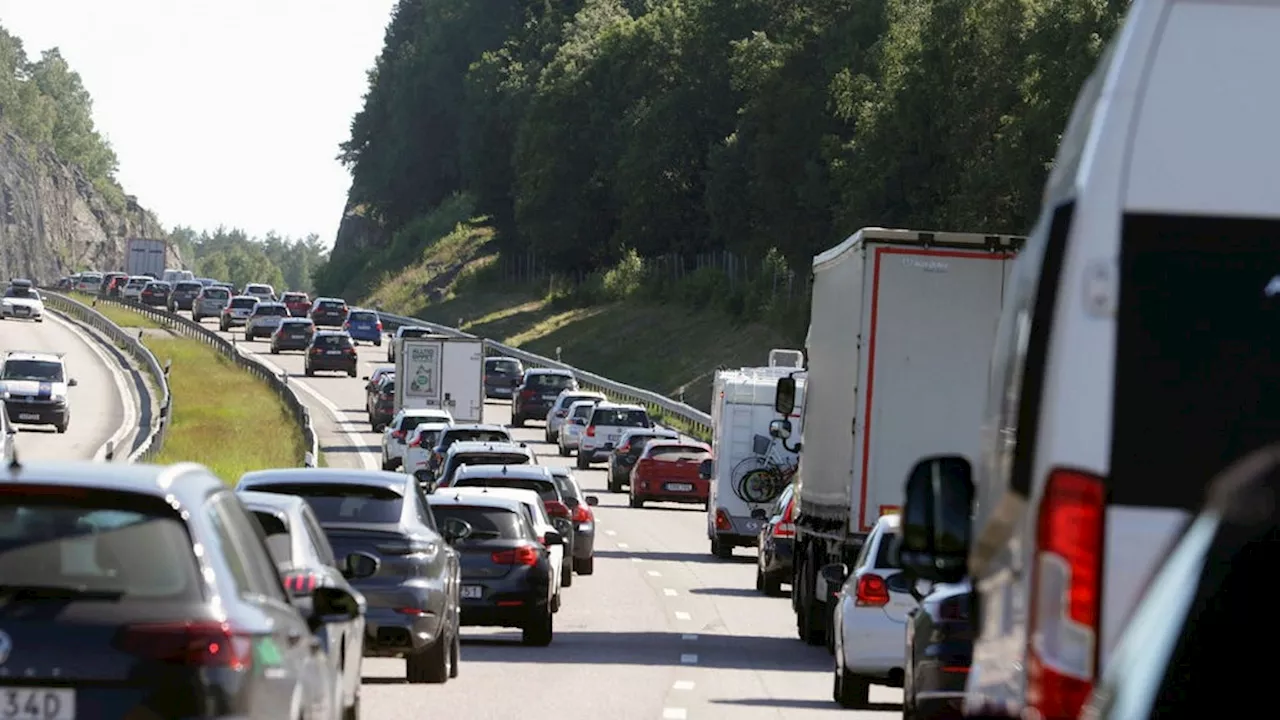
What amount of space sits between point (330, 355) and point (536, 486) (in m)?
59.9

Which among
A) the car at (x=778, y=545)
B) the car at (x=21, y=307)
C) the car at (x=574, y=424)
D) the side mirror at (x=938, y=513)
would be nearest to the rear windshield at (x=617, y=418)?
the car at (x=574, y=424)

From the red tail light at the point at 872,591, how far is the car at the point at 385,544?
286 centimetres

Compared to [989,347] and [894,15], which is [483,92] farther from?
[989,347]

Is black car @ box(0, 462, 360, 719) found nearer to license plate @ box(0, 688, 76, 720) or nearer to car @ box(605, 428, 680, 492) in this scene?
license plate @ box(0, 688, 76, 720)

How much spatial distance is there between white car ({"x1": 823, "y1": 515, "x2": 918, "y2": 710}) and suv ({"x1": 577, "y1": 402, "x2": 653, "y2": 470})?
143ft

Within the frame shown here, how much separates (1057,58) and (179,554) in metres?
63.3

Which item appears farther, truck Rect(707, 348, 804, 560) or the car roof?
truck Rect(707, 348, 804, 560)

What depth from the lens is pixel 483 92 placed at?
465 feet

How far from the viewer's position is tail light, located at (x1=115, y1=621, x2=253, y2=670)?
354 inches

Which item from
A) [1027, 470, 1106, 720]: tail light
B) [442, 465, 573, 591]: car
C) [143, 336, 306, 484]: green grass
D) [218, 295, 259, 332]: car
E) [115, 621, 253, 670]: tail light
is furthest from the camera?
[218, 295, 259, 332]: car

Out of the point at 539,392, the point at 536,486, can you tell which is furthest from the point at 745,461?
the point at 539,392

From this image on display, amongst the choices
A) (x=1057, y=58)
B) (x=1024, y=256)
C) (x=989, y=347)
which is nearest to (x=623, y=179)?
(x=1057, y=58)

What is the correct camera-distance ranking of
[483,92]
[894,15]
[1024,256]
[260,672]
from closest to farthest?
[1024,256]
[260,672]
[894,15]
[483,92]

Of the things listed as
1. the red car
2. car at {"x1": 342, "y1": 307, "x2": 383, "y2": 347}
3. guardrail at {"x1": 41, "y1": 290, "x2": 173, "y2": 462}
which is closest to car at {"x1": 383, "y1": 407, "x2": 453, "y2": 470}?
guardrail at {"x1": 41, "y1": 290, "x2": 173, "y2": 462}
